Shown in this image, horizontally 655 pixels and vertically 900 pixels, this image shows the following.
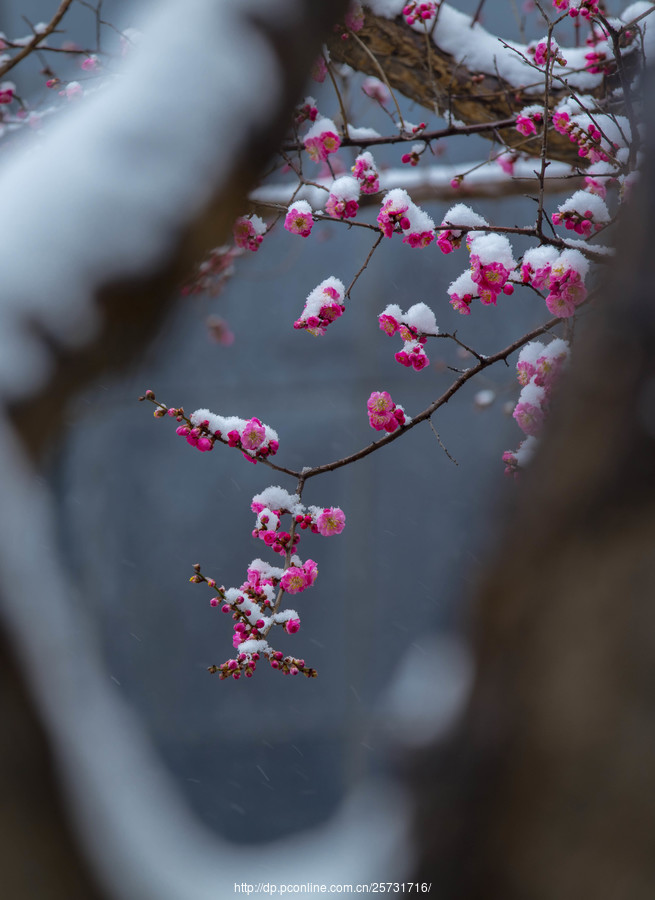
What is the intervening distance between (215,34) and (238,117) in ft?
0.28

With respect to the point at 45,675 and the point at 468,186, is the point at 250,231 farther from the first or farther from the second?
the point at 45,675

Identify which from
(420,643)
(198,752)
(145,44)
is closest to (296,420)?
(420,643)

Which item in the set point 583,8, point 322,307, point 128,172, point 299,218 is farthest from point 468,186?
point 128,172

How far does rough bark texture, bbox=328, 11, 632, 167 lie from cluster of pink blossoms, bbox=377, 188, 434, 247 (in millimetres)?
630

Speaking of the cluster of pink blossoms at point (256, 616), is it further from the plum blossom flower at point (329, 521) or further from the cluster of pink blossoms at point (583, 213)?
the cluster of pink blossoms at point (583, 213)

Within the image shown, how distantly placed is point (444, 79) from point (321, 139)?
65 cm

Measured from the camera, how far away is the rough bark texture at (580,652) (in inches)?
15.6

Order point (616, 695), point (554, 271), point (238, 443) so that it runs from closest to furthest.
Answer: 1. point (616, 695)
2. point (554, 271)
3. point (238, 443)

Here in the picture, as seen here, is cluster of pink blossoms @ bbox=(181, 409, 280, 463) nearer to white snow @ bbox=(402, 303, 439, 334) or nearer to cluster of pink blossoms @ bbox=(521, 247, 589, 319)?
white snow @ bbox=(402, 303, 439, 334)

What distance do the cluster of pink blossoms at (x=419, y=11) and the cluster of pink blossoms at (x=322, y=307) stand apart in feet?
3.00

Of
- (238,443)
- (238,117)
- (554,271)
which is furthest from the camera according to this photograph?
(238,443)

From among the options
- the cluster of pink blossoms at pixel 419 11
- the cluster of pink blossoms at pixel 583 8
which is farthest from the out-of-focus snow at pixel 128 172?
the cluster of pink blossoms at pixel 419 11

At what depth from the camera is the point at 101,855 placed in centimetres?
49

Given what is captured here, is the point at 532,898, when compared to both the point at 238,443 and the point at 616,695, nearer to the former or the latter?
the point at 616,695
